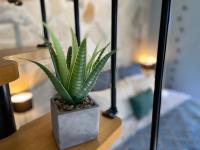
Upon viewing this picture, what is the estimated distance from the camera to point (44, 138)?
62 centimetres

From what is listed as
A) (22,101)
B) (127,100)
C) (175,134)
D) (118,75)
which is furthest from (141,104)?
(22,101)

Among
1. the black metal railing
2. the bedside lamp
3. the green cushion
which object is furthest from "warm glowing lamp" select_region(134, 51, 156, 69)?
the black metal railing

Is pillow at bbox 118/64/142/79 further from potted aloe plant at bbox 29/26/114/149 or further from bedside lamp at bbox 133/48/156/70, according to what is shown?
potted aloe plant at bbox 29/26/114/149

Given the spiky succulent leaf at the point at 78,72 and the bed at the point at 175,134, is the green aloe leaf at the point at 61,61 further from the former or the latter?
the bed at the point at 175,134

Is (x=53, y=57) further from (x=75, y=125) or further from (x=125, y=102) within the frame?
(x=125, y=102)

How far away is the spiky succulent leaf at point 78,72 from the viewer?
0.49 meters

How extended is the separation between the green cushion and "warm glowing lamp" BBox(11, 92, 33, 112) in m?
1.08

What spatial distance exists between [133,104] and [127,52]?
90cm

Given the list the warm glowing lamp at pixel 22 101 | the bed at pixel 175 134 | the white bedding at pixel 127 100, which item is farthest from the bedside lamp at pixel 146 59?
the warm glowing lamp at pixel 22 101

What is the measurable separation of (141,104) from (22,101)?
1.20 meters

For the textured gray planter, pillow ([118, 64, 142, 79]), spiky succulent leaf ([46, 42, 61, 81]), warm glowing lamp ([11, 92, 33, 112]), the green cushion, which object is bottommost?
the green cushion

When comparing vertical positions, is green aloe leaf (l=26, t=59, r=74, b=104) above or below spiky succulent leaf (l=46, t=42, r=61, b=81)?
below

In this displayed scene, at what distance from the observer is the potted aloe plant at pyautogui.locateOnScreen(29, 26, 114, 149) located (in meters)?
0.51

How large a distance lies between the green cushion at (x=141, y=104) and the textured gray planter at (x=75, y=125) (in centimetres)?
150
